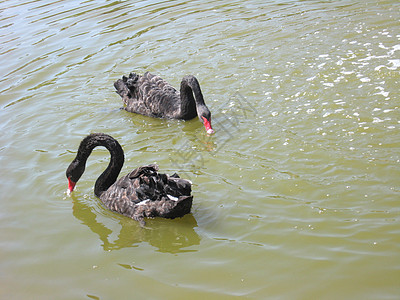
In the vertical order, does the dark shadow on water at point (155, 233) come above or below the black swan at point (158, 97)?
below

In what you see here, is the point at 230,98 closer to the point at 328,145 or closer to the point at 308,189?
the point at 328,145

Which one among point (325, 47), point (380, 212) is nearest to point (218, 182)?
point (380, 212)

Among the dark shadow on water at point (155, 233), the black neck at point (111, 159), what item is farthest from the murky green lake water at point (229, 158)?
the black neck at point (111, 159)

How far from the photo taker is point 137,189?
199 inches

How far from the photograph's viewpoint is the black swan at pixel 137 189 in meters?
4.78

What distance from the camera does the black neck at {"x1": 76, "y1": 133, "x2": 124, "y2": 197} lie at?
215 inches

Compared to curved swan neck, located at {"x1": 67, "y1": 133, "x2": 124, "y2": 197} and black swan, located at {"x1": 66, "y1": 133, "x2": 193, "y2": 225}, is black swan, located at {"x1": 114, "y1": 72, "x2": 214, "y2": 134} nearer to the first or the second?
curved swan neck, located at {"x1": 67, "y1": 133, "x2": 124, "y2": 197}

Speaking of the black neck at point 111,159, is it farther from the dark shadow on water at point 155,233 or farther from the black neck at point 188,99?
the black neck at point 188,99

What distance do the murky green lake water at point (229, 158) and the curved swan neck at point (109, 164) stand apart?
245 millimetres

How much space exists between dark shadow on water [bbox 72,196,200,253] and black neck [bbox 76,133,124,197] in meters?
0.43

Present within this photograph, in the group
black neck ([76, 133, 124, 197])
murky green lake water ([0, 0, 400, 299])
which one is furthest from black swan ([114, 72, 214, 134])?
black neck ([76, 133, 124, 197])

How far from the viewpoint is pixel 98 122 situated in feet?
24.2

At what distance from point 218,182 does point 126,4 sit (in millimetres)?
8699

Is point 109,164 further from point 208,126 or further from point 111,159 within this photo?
point 208,126
